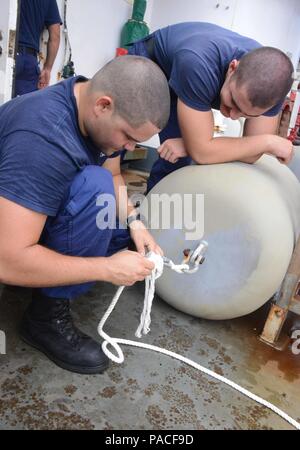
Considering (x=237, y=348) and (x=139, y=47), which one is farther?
(x=139, y=47)

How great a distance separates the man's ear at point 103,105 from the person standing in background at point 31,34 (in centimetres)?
146

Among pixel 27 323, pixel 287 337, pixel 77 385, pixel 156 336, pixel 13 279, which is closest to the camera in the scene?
pixel 13 279

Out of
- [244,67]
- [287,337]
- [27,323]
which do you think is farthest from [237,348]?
[244,67]

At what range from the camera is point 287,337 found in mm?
1175

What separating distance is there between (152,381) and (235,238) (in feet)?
1.44

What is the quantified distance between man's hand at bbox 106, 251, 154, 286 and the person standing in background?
5.13 ft

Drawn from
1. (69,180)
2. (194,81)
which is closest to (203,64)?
(194,81)

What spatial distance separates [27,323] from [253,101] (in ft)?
2.67

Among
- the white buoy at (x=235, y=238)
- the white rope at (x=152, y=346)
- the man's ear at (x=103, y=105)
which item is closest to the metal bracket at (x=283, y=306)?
the white buoy at (x=235, y=238)

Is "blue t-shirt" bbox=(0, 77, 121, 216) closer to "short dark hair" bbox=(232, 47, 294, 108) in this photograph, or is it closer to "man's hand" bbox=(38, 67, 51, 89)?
"short dark hair" bbox=(232, 47, 294, 108)

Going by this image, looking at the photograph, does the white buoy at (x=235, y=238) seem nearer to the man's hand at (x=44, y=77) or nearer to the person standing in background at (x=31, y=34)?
the person standing in background at (x=31, y=34)

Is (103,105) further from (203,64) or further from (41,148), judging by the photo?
(203,64)

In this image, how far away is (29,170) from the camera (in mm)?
666

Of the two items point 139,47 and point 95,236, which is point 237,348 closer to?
point 95,236
